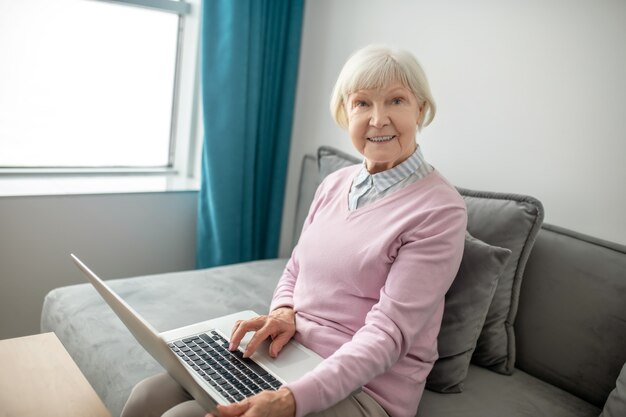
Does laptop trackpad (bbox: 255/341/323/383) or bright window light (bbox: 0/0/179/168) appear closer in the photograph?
laptop trackpad (bbox: 255/341/323/383)

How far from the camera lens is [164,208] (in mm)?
2469

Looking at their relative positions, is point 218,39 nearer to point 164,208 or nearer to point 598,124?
point 164,208

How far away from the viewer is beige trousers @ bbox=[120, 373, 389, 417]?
1.13 m

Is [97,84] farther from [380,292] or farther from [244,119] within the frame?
[380,292]

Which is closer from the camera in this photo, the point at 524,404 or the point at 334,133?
the point at 524,404

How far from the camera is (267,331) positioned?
4.28ft

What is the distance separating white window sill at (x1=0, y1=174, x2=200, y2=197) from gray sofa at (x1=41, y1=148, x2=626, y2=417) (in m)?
0.63

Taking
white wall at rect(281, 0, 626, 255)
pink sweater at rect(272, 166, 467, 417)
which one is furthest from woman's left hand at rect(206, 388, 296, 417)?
white wall at rect(281, 0, 626, 255)

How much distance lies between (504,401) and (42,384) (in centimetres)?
106

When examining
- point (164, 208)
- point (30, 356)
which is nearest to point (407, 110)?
point (30, 356)

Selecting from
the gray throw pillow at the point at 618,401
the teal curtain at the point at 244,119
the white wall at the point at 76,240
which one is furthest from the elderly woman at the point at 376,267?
the white wall at the point at 76,240

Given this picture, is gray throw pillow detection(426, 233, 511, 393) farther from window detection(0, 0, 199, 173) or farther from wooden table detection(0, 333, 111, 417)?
window detection(0, 0, 199, 173)

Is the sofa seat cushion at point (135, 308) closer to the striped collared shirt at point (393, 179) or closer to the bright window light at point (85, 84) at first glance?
the striped collared shirt at point (393, 179)

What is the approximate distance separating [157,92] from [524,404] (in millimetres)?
2021
